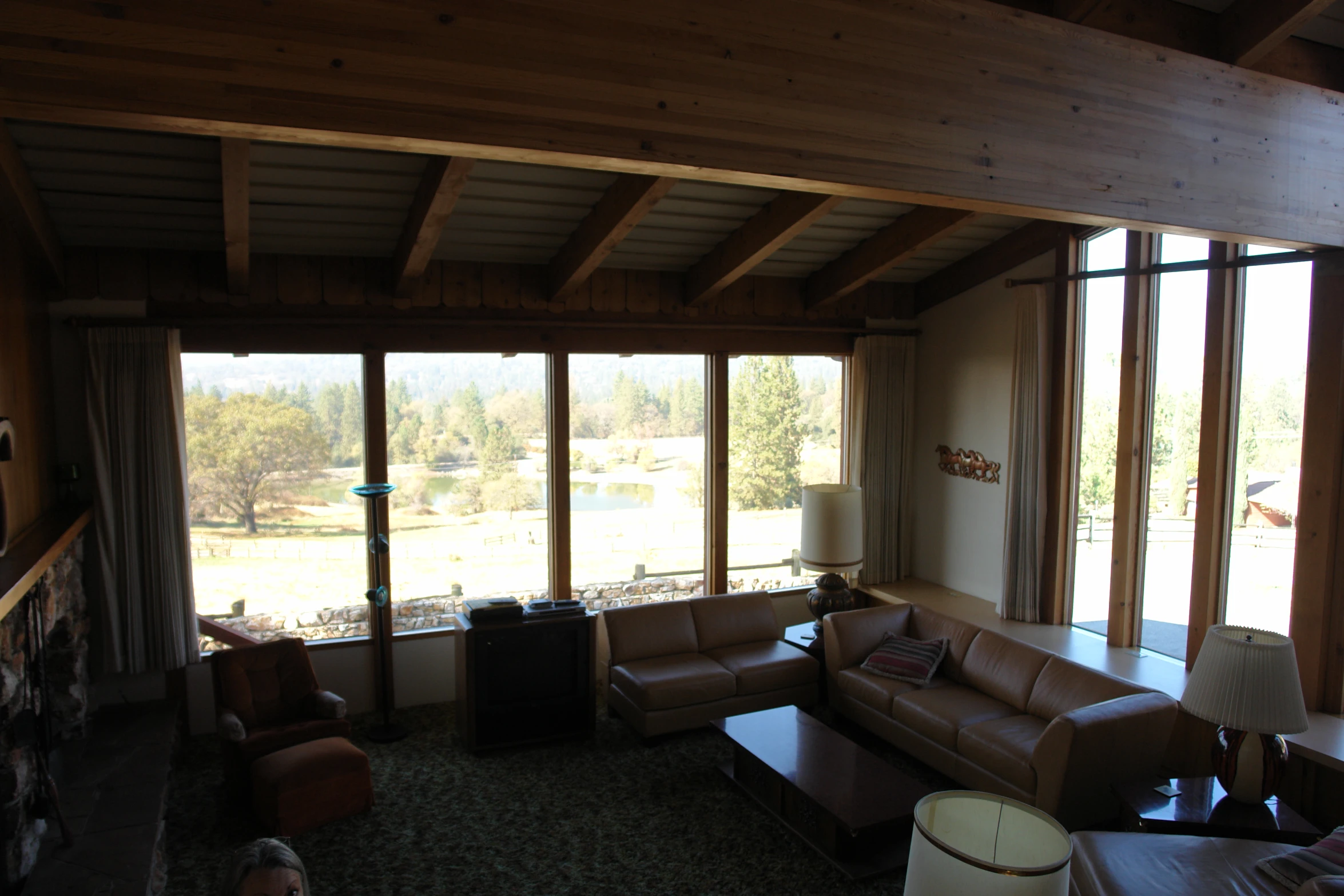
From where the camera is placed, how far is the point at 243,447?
537 centimetres

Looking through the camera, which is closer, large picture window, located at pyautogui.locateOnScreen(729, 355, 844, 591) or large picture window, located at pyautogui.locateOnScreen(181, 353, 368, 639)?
large picture window, located at pyautogui.locateOnScreen(181, 353, 368, 639)

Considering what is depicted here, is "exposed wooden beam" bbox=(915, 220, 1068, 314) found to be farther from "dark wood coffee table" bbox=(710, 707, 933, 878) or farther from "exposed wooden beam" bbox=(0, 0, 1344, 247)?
"dark wood coffee table" bbox=(710, 707, 933, 878)

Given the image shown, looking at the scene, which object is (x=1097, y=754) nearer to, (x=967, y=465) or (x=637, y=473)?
(x=967, y=465)

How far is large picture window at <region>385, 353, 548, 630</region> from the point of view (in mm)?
5742

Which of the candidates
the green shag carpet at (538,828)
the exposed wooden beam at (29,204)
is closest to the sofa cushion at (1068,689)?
the green shag carpet at (538,828)

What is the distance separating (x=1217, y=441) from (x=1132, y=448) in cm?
59

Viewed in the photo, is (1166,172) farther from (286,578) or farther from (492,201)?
(286,578)

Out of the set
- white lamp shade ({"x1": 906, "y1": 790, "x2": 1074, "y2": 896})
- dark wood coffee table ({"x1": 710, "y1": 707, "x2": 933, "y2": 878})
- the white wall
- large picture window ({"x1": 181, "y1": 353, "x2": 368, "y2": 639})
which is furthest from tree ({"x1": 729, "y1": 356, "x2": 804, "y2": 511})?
white lamp shade ({"x1": 906, "y1": 790, "x2": 1074, "y2": 896})

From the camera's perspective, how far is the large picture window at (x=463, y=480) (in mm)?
5742

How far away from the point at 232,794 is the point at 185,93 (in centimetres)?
362

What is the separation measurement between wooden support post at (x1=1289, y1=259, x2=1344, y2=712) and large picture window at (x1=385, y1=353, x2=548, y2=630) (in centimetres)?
458

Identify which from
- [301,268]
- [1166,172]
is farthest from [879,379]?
[301,268]

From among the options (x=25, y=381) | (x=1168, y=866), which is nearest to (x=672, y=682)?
(x=1168, y=866)

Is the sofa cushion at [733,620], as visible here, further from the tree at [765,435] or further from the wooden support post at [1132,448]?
the wooden support post at [1132,448]
